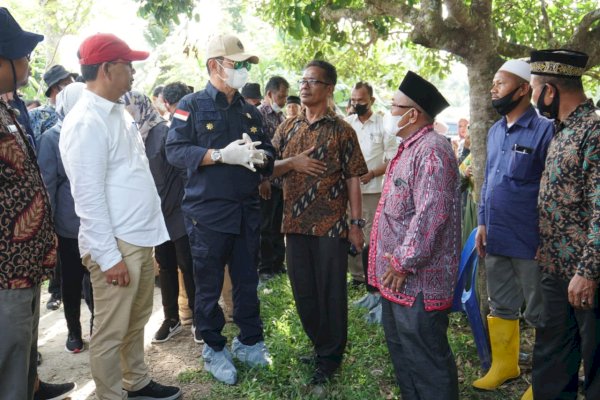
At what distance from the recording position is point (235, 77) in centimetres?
370

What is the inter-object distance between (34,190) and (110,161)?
0.58m

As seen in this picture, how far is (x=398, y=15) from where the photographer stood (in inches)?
185

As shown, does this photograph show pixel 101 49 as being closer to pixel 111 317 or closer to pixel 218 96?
pixel 218 96

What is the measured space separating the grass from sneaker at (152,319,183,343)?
1.44 feet

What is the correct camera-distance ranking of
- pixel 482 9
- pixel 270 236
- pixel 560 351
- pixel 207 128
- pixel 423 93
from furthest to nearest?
1. pixel 270 236
2. pixel 482 9
3. pixel 207 128
4. pixel 560 351
5. pixel 423 93

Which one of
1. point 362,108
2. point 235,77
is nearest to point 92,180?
point 235,77

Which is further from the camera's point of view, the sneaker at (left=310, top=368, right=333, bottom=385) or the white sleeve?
the sneaker at (left=310, top=368, right=333, bottom=385)

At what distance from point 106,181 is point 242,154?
2.84 ft

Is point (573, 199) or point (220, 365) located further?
point (220, 365)

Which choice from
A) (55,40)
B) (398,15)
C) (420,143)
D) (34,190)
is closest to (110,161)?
(34,190)

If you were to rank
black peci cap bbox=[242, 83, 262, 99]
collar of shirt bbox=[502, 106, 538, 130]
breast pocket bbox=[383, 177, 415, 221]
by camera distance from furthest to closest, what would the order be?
1. black peci cap bbox=[242, 83, 262, 99]
2. collar of shirt bbox=[502, 106, 538, 130]
3. breast pocket bbox=[383, 177, 415, 221]

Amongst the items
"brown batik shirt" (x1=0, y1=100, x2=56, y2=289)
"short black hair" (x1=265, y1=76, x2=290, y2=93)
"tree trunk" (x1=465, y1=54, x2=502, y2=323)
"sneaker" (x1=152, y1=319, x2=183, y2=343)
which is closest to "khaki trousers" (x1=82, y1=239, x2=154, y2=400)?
"brown batik shirt" (x1=0, y1=100, x2=56, y2=289)

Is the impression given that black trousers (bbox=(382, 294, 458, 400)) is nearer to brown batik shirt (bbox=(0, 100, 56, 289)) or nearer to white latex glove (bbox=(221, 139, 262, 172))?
white latex glove (bbox=(221, 139, 262, 172))

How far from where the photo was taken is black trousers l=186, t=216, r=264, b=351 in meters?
3.72
